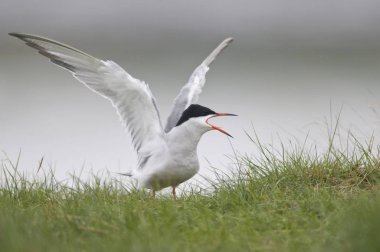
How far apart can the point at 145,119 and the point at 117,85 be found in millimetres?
428

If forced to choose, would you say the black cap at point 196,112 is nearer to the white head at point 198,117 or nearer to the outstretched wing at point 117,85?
the white head at point 198,117

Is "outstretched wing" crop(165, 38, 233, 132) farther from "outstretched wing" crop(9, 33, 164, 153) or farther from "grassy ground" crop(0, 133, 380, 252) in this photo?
"grassy ground" crop(0, 133, 380, 252)

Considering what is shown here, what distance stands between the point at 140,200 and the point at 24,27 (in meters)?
28.8

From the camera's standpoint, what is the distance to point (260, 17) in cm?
4088

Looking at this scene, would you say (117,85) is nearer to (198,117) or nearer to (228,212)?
(198,117)

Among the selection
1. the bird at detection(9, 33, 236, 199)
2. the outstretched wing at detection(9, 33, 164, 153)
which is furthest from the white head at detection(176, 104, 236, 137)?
the outstretched wing at detection(9, 33, 164, 153)

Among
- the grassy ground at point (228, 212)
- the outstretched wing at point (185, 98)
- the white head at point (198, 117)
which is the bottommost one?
the grassy ground at point (228, 212)

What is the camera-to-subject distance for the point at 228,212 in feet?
19.7

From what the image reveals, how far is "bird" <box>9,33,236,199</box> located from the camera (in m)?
7.43

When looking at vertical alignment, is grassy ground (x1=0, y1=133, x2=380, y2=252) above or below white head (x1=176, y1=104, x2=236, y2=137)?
below

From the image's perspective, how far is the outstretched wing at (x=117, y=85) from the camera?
24.8 feet

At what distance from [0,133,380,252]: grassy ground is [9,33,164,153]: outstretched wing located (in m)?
0.93

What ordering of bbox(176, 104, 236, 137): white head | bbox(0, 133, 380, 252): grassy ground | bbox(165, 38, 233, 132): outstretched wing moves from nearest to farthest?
bbox(0, 133, 380, 252): grassy ground
bbox(176, 104, 236, 137): white head
bbox(165, 38, 233, 132): outstretched wing

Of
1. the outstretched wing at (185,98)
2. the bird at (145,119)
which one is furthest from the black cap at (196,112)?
the outstretched wing at (185,98)
